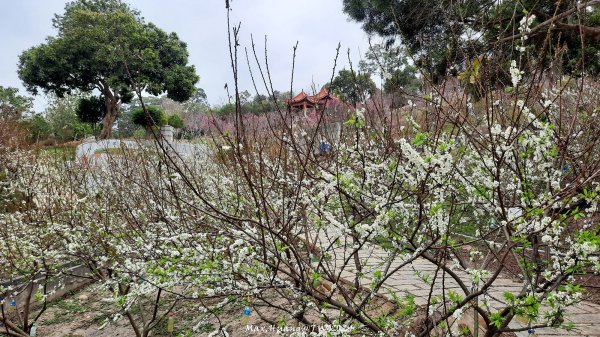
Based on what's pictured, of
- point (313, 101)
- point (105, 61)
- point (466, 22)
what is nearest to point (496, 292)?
point (313, 101)

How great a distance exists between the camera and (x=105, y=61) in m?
26.5

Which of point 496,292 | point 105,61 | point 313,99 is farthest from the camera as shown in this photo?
point 105,61

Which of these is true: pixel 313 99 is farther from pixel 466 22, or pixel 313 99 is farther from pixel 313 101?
pixel 466 22

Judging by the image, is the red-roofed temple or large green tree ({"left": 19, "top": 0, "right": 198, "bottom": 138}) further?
large green tree ({"left": 19, "top": 0, "right": 198, "bottom": 138})

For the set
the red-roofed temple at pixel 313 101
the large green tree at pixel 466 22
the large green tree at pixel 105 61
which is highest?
the large green tree at pixel 105 61

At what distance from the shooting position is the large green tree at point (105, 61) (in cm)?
2620

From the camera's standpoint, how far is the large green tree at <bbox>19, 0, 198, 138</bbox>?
26.2 meters

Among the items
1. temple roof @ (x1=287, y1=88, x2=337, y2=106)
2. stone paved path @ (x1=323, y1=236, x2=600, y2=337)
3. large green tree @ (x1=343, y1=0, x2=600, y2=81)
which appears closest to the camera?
temple roof @ (x1=287, y1=88, x2=337, y2=106)

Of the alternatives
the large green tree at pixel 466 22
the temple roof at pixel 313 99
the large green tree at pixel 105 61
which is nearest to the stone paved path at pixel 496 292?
the temple roof at pixel 313 99

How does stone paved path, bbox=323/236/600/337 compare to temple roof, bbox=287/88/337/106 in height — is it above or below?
below

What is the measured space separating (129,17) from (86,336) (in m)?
26.6

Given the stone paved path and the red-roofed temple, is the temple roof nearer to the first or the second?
the red-roofed temple

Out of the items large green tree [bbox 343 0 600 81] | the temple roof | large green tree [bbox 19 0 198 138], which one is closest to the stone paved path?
the temple roof

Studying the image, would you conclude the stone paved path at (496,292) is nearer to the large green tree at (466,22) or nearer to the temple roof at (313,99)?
the temple roof at (313,99)
